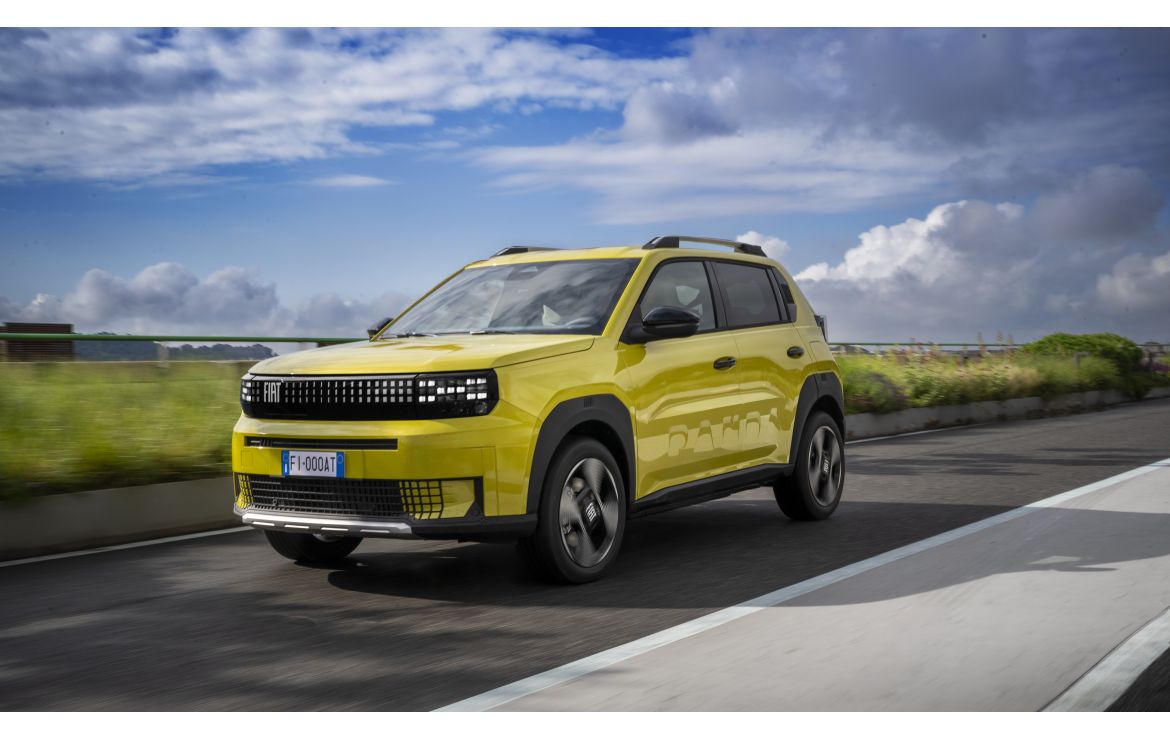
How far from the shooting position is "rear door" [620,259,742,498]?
687 cm

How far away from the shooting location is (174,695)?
4.43 m

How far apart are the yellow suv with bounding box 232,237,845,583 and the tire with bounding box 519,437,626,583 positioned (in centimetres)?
1

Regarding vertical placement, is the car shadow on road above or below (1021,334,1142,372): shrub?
below

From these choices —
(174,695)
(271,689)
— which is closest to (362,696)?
(271,689)

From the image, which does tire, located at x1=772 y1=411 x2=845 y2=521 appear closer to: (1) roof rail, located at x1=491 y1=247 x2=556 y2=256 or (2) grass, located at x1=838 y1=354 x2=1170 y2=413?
(1) roof rail, located at x1=491 y1=247 x2=556 y2=256

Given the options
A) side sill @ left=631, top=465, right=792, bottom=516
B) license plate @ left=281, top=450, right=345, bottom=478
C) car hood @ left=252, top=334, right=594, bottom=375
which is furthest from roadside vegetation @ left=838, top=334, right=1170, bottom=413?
license plate @ left=281, top=450, right=345, bottom=478

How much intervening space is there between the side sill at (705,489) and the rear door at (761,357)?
77 mm

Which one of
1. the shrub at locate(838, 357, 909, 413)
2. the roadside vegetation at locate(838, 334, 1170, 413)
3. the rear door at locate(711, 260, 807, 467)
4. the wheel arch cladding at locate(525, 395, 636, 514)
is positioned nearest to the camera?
the wheel arch cladding at locate(525, 395, 636, 514)

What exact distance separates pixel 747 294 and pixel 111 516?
4647 mm

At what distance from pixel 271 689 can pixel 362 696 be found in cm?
38

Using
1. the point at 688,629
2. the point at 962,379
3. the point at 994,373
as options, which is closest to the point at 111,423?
the point at 688,629

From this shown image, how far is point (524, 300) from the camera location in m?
7.35

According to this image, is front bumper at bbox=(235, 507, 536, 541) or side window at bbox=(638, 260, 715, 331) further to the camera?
side window at bbox=(638, 260, 715, 331)

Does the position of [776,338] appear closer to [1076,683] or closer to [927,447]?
[1076,683]
